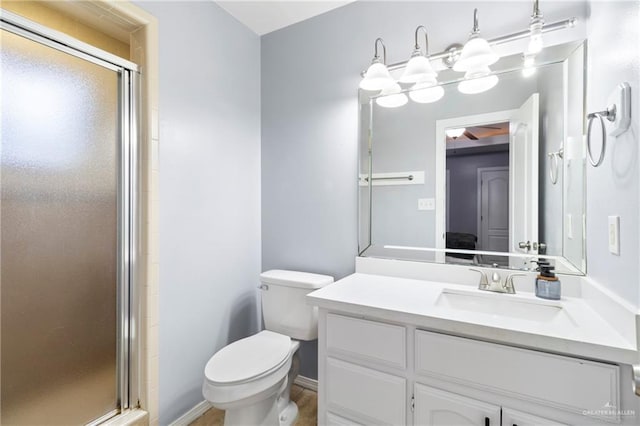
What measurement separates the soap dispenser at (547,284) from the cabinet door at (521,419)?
492 mm

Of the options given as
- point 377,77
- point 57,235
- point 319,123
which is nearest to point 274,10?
point 319,123

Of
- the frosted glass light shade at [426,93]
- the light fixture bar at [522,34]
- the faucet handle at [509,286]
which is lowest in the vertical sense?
the faucet handle at [509,286]

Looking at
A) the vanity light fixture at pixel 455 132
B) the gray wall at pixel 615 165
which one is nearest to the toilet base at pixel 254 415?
the gray wall at pixel 615 165

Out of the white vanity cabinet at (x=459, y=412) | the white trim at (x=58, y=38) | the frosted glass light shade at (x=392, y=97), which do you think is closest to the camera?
the white vanity cabinet at (x=459, y=412)

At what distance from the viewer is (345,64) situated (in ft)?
6.03

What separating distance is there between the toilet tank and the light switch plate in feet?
4.01

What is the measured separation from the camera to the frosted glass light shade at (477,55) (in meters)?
1.33

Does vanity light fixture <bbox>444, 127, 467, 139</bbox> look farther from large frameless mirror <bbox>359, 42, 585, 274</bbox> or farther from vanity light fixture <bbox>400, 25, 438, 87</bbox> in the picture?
vanity light fixture <bbox>400, 25, 438, 87</bbox>

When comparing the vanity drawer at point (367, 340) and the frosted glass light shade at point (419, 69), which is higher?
the frosted glass light shade at point (419, 69)

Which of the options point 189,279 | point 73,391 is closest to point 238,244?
point 189,279

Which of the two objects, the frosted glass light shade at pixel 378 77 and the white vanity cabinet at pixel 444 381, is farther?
the frosted glass light shade at pixel 378 77

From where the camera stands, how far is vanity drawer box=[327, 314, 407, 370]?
3.67 ft

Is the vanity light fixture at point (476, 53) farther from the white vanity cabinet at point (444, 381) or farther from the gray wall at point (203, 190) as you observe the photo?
the gray wall at point (203, 190)

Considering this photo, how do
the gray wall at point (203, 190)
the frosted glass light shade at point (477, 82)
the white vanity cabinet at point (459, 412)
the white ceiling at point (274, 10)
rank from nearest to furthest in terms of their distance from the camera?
the white vanity cabinet at point (459, 412), the frosted glass light shade at point (477, 82), the gray wall at point (203, 190), the white ceiling at point (274, 10)
